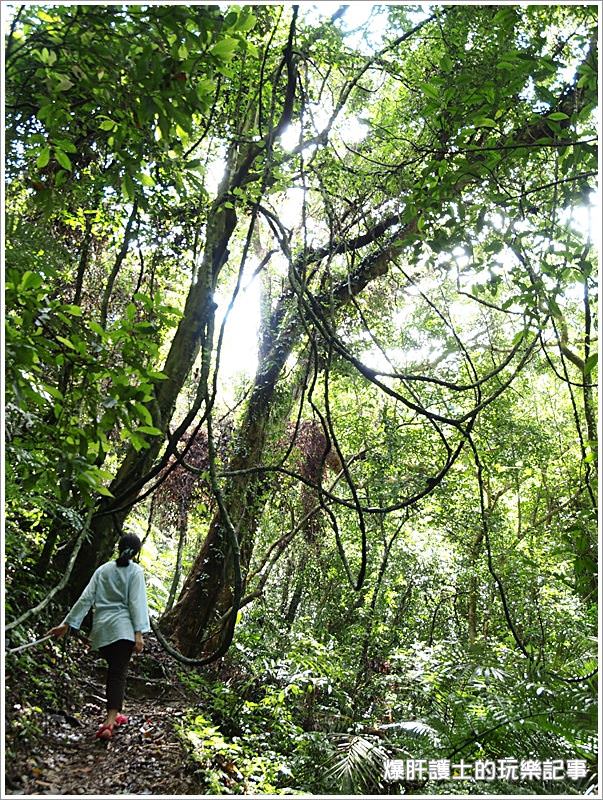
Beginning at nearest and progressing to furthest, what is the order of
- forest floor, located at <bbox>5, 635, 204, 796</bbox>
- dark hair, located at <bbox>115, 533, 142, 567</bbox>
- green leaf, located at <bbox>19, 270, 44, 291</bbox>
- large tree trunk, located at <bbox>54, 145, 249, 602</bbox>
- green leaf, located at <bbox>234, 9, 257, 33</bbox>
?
green leaf, located at <bbox>19, 270, 44, 291</bbox>
green leaf, located at <bbox>234, 9, 257, 33</bbox>
forest floor, located at <bbox>5, 635, 204, 796</bbox>
dark hair, located at <bbox>115, 533, 142, 567</bbox>
large tree trunk, located at <bbox>54, 145, 249, 602</bbox>

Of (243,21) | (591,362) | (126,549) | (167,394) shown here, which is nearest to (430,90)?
(243,21)

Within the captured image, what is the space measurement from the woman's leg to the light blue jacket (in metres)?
0.06

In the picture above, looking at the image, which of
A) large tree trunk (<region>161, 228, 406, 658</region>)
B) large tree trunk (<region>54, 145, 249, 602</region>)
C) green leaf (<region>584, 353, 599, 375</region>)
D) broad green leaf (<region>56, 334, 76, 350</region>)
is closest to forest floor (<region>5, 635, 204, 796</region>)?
large tree trunk (<region>54, 145, 249, 602</region>)

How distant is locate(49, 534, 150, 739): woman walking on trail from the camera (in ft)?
13.3

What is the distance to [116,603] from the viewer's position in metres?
4.19

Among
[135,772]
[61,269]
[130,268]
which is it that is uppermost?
[130,268]

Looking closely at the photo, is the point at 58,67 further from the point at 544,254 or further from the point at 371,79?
the point at 371,79

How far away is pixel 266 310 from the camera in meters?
7.58

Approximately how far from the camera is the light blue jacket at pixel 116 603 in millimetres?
4113

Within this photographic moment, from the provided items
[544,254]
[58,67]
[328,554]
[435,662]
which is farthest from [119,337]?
[328,554]

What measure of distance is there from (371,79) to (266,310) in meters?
2.68

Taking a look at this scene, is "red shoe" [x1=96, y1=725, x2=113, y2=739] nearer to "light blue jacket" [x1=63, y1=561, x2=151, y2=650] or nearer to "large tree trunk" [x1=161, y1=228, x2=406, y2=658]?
"light blue jacket" [x1=63, y1=561, x2=151, y2=650]

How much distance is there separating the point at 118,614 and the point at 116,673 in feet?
1.17

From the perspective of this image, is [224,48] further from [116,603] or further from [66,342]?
[116,603]
